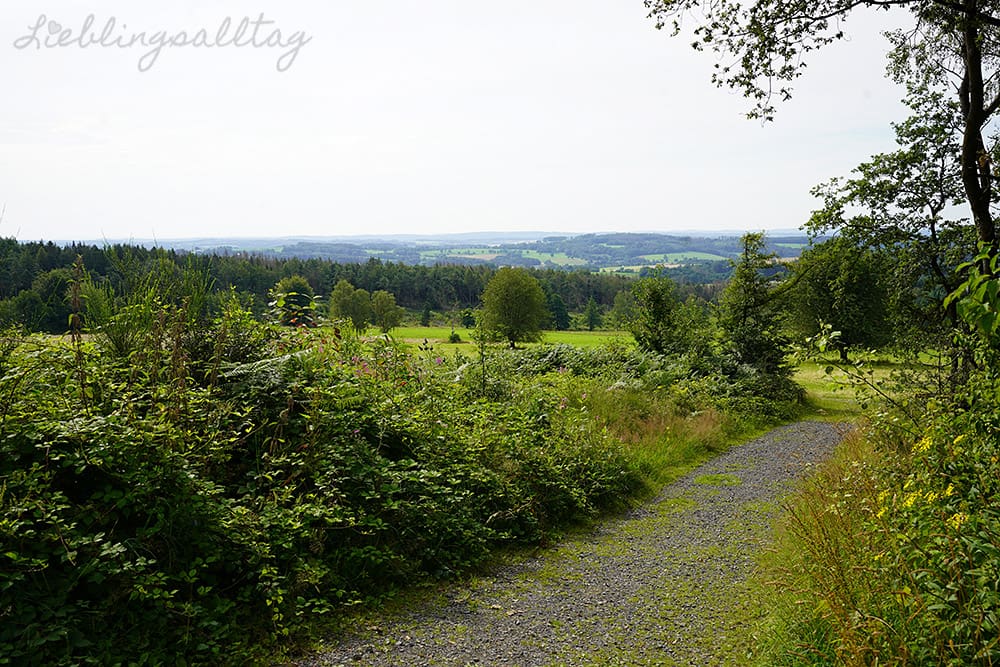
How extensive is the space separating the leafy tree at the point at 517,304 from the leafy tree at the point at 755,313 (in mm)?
29009

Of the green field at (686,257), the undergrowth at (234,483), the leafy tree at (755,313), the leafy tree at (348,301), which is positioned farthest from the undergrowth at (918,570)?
the green field at (686,257)

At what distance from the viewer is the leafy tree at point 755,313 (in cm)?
1997

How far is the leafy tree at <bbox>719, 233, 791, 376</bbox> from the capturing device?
20.0 m

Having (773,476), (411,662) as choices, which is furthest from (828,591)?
(773,476)

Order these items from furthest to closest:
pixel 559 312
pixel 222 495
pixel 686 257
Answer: pixel 686 257 → pixel 559 312 → pixel 222 495

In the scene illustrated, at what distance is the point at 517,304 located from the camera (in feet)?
165

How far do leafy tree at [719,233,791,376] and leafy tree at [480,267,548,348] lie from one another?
29009 mm

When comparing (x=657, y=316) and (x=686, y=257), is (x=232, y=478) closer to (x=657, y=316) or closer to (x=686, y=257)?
(x=657, y=316)

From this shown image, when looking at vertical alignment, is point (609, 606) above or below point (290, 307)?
below

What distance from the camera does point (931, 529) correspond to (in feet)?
11.4

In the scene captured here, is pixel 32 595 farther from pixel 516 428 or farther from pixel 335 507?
pixel 516 428

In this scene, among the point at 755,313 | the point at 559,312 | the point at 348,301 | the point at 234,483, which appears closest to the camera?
the point at 234,483

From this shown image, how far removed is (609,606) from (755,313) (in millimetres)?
16930

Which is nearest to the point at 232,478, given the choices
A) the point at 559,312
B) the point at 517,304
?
the point at 517,304
